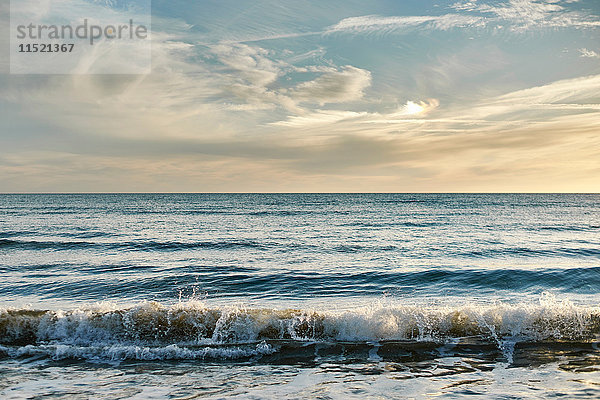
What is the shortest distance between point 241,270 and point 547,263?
41.9 feet

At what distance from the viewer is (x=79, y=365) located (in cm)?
786

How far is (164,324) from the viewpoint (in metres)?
9.79

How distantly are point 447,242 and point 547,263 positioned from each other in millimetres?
7677

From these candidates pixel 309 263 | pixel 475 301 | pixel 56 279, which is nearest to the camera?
pixel 475 301

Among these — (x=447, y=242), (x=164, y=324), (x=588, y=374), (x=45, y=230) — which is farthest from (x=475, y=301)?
(x=45, y=230)

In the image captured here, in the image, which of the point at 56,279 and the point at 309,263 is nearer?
the point at 56,279

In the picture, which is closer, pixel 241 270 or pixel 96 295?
pixel 96 295

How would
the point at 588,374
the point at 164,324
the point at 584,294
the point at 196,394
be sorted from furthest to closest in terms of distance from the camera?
1. the point at 584,294
2. the point at 164,324
3. the point at 588,374
4. the point at 196,394

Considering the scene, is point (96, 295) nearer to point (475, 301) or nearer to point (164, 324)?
point (164, 324)

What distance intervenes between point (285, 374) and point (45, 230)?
33383 mm

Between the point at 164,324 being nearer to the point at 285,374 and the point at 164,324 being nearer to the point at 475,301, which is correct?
the point at 285,374

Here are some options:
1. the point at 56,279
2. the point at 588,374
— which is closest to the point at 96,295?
the point at 56,279

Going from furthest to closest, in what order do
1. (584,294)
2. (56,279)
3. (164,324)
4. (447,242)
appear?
(447,242)
(56,279)
(584,294)
(164,324)

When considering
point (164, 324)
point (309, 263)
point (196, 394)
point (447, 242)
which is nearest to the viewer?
point (196, 394)
